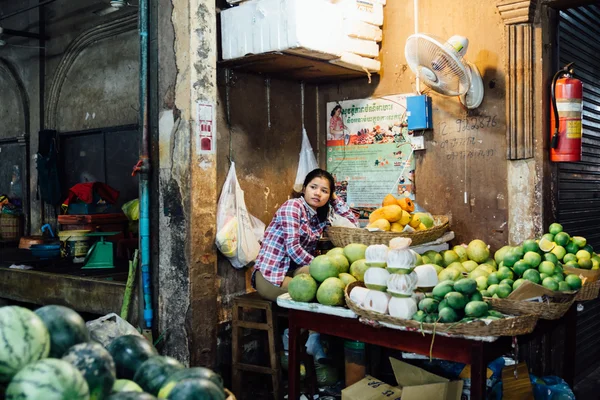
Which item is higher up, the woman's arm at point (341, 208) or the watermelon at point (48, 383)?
the woman's arm at point (341, 208)

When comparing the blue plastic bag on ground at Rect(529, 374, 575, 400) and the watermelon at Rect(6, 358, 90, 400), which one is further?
the blue plastic bag on ground at Rect(529, 374, 575, 400)

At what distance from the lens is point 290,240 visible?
4.66 m

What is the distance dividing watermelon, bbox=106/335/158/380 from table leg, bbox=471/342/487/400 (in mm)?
1793

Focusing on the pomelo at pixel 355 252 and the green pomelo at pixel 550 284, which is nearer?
the green pomelo at pixel 550 284

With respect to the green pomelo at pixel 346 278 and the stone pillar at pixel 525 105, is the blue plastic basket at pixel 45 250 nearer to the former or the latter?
the green pomelo at pixel 346 278

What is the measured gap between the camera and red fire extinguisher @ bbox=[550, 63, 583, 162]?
4.40 metres

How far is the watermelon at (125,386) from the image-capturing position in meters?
1.67

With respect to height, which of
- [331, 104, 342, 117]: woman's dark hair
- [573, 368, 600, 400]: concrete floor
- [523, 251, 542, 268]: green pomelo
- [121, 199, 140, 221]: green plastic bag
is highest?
[331, 104, 342, 117]: woman's dark hair

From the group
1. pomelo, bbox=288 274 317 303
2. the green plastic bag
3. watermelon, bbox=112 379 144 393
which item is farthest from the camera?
the green plastic bag

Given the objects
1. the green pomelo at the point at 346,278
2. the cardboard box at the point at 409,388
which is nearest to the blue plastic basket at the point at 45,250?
the green pomelo at the point at 346,278

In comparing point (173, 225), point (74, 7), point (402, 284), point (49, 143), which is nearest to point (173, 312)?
point (173, 225)

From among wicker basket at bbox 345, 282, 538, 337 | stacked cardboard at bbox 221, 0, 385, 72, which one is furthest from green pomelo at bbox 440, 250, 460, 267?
stacked cardboard at bbox 221, 0, 385, 72

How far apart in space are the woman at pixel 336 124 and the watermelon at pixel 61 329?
4.20 meters

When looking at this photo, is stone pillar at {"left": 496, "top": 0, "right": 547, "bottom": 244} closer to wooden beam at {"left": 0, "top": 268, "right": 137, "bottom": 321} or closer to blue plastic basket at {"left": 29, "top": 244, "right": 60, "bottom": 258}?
wooden beam at {"left": 0, "top": 268, "right": 137, "bottom": 321}
